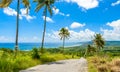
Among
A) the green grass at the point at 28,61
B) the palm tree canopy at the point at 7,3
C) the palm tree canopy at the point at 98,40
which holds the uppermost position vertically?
the palm tree canopy at the point at 7,3

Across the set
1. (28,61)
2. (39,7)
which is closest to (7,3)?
(28,61)

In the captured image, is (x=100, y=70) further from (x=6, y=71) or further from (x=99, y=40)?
(x=99, y=40)

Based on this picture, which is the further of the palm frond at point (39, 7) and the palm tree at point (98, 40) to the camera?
the palm tree at point (98, 40)

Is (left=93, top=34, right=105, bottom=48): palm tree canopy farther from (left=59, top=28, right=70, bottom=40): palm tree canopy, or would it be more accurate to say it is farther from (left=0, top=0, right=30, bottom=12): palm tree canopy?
(left=0, top=0, right=30, bottom=12): palm tree canopy

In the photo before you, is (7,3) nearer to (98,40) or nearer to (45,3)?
(45,3)

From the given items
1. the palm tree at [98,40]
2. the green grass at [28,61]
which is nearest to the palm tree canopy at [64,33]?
the palm tree at [98,40]

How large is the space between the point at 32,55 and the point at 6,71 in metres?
19.8

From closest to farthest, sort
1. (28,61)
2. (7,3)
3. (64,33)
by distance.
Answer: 1. (7,3)
2. (28,61)
3. (64,33)

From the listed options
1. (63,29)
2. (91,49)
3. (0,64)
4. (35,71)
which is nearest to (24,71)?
(35,71)

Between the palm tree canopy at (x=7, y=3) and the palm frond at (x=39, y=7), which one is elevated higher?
the palm frond at (x=39, y=7)

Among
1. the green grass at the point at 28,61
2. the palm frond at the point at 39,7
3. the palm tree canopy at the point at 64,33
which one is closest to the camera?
the green grass at the point at 28,61

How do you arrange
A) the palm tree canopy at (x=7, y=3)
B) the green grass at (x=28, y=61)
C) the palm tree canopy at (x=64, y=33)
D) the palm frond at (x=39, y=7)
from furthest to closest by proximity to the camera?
the palm tree canopy at (x=64, y=33), the palm frond at (x=39, y=7), the palm tree canopy at (x=7, y=3), the green grass at (x=28, y=61)

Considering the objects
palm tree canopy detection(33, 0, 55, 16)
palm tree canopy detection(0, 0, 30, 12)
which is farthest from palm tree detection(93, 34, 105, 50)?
palm tree canopy detection(0, 0, 30, 12)

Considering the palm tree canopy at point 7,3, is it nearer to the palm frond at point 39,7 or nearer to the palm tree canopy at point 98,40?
the palm frond at point 39,7
